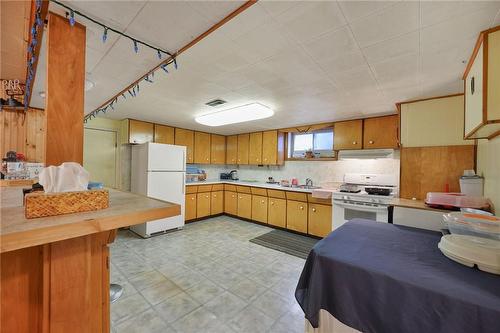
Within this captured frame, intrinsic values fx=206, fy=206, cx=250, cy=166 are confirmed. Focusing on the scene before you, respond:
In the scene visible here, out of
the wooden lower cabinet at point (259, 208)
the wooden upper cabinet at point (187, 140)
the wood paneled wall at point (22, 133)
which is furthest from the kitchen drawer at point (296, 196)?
the wood paneled wall at point (22, 133)

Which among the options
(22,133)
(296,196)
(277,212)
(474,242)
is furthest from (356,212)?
(22,133)

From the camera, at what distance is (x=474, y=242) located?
1061 mm

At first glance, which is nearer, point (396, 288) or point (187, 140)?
point (396, 288)

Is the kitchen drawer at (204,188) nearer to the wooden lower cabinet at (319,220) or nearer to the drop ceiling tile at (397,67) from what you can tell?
the wooden lower cabinet at (319,220)

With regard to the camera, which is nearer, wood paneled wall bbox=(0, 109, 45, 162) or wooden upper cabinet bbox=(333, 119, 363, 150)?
wood paneled wall bbox=(0, 109, 45, 162)

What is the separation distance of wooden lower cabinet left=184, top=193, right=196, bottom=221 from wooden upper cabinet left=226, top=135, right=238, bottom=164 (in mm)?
1621

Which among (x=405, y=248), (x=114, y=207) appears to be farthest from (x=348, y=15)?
(x=114, y=207)

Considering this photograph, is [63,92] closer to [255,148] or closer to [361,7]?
[361,7]

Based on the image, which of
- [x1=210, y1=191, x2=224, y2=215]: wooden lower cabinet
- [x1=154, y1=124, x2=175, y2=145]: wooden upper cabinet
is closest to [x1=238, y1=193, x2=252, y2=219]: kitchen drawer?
[x1=210, y1=191, x2=224, y2=215]: wooden lower cabinet

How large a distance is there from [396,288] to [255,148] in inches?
177

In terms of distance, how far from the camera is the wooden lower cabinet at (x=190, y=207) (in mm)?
4530

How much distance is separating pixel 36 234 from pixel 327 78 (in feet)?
7.77

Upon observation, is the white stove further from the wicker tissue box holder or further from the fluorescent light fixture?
the wicker tissue box holder

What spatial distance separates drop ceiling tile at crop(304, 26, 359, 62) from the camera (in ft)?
4.71
